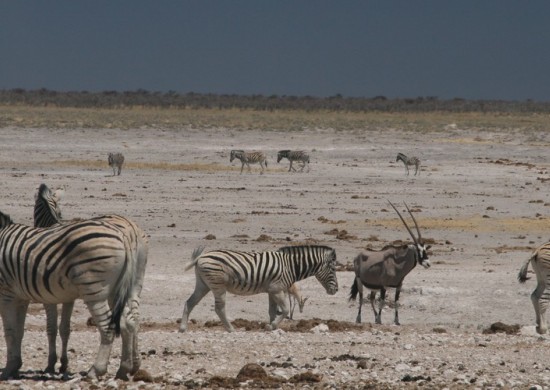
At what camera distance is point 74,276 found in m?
8.55

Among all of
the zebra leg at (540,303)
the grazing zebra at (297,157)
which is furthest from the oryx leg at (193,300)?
the grazing zebra at (297,157)

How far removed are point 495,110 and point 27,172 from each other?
2701 inches

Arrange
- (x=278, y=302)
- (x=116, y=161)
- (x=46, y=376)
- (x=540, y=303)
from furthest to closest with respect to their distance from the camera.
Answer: (x=116, y=161) < (x=540, y=303) < (x=278, y=302) < (x=46, y=376)

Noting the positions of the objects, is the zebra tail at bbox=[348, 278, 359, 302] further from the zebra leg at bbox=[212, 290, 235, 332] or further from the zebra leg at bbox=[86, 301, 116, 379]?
the zebra leg at bbox=[86, 301, 116, 379]

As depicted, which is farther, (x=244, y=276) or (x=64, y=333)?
(x=244, y=276)

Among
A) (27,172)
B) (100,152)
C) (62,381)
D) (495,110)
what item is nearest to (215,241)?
(62,381)

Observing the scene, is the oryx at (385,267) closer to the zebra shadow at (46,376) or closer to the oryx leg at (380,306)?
the oryx leg at (380,306)

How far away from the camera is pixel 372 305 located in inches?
600

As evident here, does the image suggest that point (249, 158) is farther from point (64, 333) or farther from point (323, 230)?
point (64, 333)

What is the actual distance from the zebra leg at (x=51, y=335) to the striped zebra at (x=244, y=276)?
3.72 m

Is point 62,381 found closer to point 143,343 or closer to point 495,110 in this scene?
point 143,343

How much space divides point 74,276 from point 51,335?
3.21ft

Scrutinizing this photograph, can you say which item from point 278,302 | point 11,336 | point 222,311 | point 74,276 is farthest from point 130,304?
point 278,302

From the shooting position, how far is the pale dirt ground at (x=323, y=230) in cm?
1006
